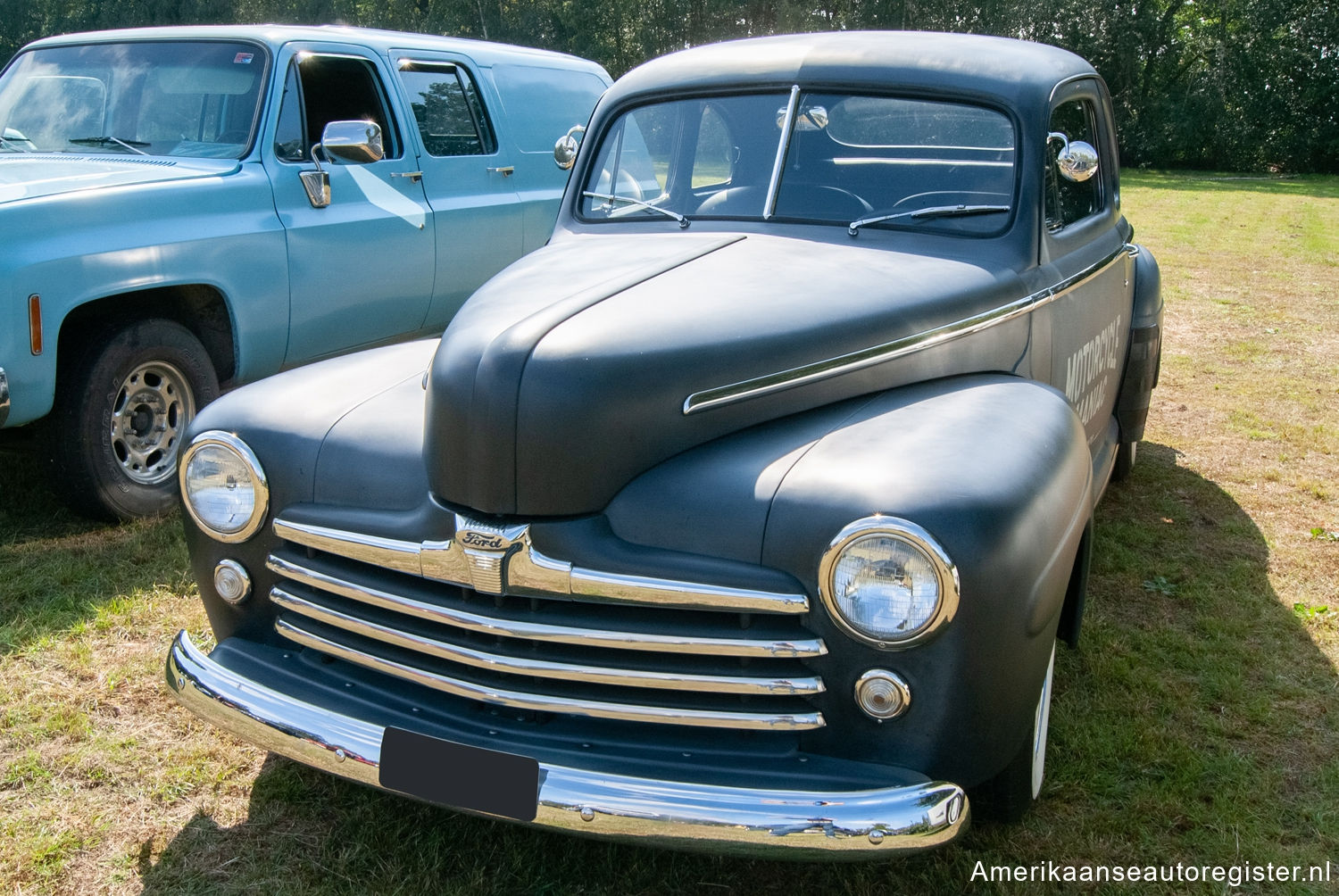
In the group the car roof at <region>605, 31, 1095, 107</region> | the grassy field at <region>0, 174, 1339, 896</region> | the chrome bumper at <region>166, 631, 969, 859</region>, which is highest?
the car roof at <region>605, 31, 1095, 107</region>

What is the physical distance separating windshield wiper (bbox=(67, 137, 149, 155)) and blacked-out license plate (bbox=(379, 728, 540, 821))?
3887 millimetres

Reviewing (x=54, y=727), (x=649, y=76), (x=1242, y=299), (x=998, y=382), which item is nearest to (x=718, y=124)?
(x=649, y=76)

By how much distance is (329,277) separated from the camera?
510 cm

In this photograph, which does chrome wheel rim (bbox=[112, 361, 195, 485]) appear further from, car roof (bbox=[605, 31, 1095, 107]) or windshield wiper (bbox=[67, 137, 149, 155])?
car roof (bbox=[605, 31, 1095, 107])

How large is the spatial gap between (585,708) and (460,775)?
27cm

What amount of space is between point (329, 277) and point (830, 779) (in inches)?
152

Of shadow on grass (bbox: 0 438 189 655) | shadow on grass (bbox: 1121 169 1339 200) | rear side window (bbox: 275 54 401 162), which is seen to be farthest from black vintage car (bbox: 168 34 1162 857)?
shadow on grass (bbox: 1121 169 1339 200)

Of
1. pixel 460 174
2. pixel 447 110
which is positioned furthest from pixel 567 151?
pixel 447 110

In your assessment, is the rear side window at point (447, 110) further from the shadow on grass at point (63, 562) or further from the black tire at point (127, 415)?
the shadow on grass at point (63, 562)

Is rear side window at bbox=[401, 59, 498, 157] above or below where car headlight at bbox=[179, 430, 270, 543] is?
above

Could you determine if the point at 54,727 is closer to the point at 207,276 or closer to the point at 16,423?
the point at 16,423

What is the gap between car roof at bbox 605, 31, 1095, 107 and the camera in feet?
10.8

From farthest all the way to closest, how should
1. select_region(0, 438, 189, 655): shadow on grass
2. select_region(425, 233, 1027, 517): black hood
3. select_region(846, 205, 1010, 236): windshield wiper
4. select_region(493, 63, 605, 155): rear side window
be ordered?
select_region(493, 63, 605, 155): rear side window
select_region(0, 438, 189, 655): shadow on grass
select_region(846, 205, 1010, 236): windshield wiper
select_region(425, 233, 1027, 517): black hood

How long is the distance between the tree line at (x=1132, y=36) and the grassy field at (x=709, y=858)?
2562 cm
